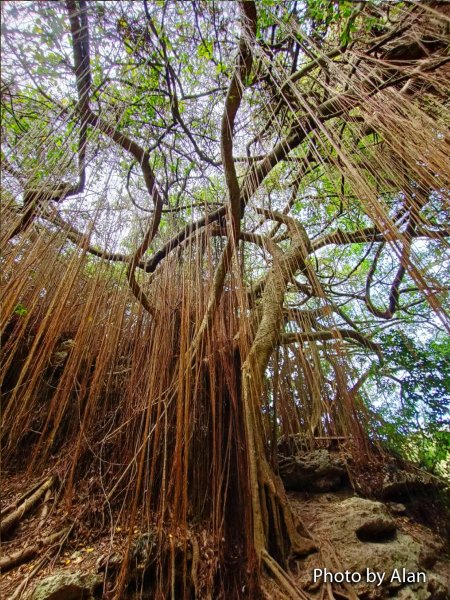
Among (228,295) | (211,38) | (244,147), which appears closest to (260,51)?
(211,38)

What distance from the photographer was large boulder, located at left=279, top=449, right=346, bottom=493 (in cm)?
165

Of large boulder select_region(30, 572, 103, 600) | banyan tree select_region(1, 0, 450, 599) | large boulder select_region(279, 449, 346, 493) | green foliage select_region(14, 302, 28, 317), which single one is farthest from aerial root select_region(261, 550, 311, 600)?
green foliage select_region(14, 302, 28, 317)

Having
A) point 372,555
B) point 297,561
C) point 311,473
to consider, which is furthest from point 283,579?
point 311,473

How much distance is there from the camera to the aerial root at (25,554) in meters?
0.89

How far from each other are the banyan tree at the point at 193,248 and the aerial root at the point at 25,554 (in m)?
0.08

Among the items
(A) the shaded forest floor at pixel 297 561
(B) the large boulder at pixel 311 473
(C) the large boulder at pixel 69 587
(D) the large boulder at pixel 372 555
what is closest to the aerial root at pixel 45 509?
(A) the shaded forest floor at pixel 297 561

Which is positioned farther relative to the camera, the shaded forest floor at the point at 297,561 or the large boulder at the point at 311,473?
the large boulder at the point at 311,473

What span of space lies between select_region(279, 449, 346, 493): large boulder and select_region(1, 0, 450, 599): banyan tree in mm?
115

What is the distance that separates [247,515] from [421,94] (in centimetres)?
159

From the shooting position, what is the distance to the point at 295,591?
2.63 ft

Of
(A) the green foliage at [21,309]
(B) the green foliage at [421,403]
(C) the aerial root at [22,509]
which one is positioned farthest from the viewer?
(B) the green foliage at [421,403]

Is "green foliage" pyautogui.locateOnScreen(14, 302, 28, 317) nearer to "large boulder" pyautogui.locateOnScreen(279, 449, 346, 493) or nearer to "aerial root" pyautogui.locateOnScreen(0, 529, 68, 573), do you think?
"aerial root" pyautogui.locateOnScreen(0, 529, 68, 573)

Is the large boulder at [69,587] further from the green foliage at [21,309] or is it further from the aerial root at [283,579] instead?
the green foliage at [21,309]

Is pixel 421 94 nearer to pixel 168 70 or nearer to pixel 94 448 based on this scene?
pixel 168 70
